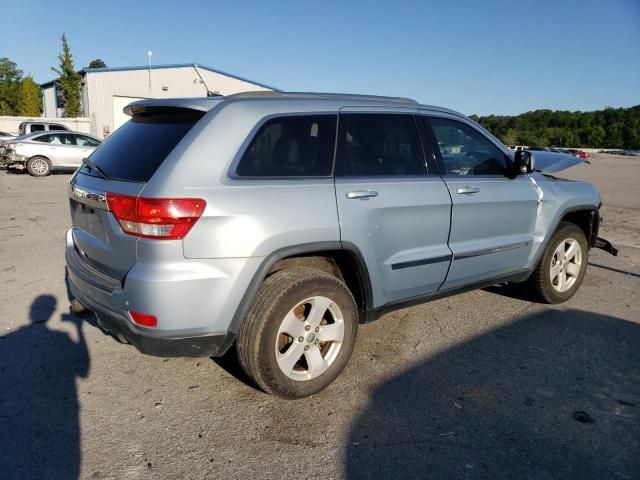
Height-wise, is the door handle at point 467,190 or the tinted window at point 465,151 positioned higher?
the tinted window at point 465,151

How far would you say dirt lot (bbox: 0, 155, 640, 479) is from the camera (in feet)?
7.80

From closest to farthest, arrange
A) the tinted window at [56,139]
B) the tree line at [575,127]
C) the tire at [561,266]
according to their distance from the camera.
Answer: the tire at [561,266] < the tinted window at [56,139] < the tree line at [575,127]

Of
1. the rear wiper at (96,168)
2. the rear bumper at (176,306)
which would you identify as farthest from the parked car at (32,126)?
the rear bumper at (176,306)

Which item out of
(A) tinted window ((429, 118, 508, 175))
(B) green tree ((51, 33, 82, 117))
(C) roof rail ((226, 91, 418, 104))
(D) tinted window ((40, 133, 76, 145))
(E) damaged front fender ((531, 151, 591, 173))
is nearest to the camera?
(C) roof rail ((226, 91, 418, 104))

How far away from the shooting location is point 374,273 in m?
3.14

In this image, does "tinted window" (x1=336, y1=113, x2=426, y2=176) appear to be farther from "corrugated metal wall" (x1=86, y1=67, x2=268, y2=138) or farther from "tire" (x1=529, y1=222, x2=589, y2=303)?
"corrugated metal wall" (x1=86, y1=67, x2=268, y2=138)

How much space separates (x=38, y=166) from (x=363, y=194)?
16775mm

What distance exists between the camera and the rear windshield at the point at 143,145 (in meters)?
2.66

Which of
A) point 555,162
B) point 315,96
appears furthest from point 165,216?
point 555,162

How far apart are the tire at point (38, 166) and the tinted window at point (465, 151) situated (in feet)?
54.2

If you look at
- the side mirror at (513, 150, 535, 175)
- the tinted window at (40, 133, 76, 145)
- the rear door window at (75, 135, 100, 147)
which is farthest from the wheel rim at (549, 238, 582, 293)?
the tinted window at (40, 133, 76, 145)

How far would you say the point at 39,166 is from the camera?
53.6 ft

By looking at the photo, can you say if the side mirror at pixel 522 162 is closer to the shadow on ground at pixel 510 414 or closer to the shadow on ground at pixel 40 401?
the shadow on ground at pixel 510 414

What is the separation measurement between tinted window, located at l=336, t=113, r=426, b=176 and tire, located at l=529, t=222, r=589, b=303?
1.81 m
